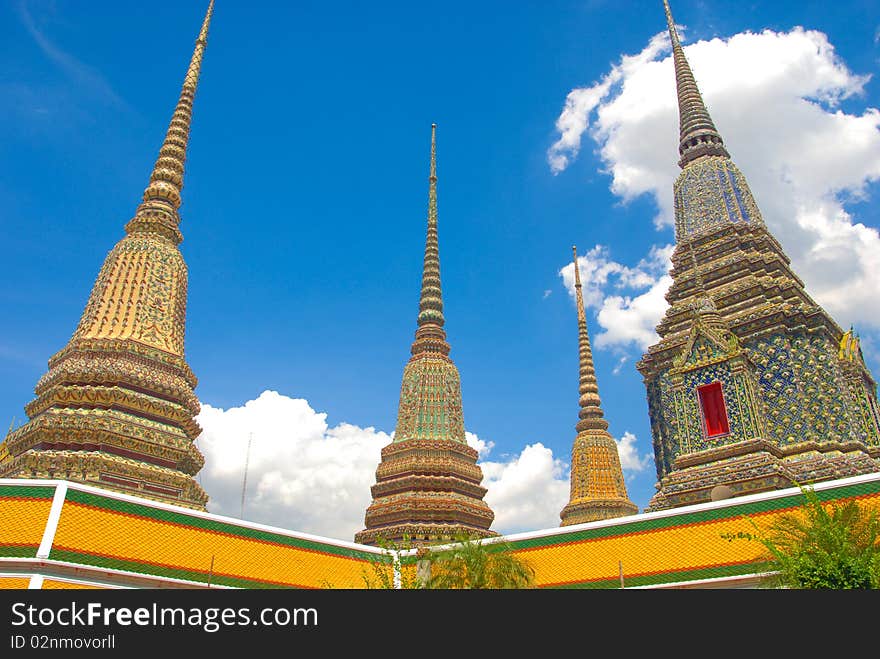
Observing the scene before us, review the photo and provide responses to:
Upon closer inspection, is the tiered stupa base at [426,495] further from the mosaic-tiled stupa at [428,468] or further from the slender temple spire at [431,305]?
the slender temple spire at [431,305]

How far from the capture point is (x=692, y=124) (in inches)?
921

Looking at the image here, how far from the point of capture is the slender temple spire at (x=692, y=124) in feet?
74.9

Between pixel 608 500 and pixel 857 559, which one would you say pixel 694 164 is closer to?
pixel 608 500

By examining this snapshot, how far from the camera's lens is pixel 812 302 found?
1838 centimetres

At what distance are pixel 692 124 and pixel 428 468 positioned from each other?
14521 mm

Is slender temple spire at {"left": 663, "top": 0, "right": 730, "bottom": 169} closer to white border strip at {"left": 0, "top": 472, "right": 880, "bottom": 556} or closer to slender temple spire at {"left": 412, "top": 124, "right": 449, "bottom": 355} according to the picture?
slender temple spire at {"left": 412, "top": 124, "right": 449, "bottom": 355}

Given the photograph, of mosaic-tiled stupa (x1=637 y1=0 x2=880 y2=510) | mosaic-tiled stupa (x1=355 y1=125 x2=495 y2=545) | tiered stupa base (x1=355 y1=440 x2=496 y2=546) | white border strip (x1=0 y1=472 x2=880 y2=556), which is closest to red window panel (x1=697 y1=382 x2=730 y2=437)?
mosaic-tiled stupa (x1=637 y1=0 x2=880 y2=510)

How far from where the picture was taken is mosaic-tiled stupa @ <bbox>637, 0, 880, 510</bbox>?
14.4 metres

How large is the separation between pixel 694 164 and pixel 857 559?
17.3 meters

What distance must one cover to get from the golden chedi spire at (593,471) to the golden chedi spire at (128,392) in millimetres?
15741
